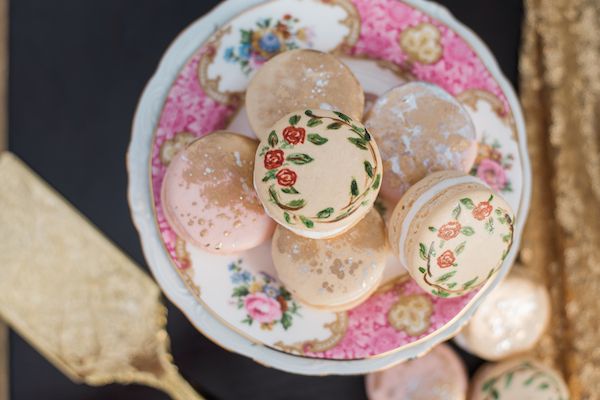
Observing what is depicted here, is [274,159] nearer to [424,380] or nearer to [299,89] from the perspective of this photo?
[299,89]

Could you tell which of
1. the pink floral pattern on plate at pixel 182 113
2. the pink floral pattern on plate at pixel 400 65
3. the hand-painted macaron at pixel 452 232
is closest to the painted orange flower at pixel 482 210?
the hand-painted macaron at pixel 452 232

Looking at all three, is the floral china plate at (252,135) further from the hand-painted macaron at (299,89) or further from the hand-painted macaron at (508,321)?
the hand-painted macaron at (508,321)

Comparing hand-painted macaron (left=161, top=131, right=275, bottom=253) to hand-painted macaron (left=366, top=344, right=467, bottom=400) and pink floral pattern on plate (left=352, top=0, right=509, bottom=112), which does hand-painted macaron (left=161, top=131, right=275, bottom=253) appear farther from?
hand-painted macaron (left=366, top=344, right=467, bottom=400)

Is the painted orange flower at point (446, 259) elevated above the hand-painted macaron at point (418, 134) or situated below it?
below

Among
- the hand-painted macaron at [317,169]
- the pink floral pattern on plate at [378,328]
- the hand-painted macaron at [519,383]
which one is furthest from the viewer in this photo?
the hand-painted macaron at [519,383]

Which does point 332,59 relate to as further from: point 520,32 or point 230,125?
point 520,32

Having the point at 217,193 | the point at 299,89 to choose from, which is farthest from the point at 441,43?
the point at 217,193
